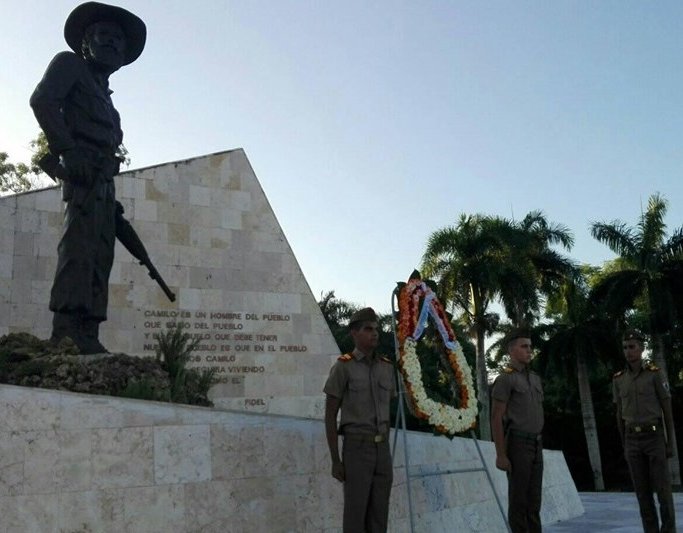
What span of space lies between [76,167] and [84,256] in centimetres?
75

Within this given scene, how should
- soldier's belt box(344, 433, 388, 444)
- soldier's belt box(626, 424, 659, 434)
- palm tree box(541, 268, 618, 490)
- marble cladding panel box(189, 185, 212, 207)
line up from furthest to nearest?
palm tree box(541, 268, 618, 490) → marble cladding panel box(189, 185, 212, 207) → soldier's belt box(626, 424, 659, 434) → soldier's belt box(344, 433, 388, 444)

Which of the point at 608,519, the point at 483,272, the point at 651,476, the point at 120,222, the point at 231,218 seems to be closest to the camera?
the point at 651,476

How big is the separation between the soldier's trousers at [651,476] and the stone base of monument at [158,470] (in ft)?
5.91

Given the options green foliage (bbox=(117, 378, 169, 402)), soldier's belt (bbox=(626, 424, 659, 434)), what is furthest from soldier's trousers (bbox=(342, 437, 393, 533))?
soldier's belt (bbox=(626, 424, 659, 434))

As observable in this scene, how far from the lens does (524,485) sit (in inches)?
200

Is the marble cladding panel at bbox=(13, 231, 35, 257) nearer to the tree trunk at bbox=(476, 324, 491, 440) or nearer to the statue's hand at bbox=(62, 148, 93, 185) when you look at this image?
the statue's hand at bbox=(62, 148, 93, 185)

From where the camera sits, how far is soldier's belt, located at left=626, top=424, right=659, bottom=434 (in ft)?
19.0

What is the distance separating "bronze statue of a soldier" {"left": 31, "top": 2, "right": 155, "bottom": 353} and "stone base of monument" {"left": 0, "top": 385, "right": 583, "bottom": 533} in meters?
1.46

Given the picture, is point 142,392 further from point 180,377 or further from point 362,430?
point 362,430

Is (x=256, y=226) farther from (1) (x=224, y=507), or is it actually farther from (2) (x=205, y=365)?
(1) (x=224, y=507)

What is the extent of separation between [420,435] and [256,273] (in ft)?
20.6

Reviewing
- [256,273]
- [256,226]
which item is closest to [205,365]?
[256,273]

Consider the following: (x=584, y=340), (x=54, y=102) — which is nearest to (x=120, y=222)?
(x=54, y=102)

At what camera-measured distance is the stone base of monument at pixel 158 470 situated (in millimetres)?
4672
